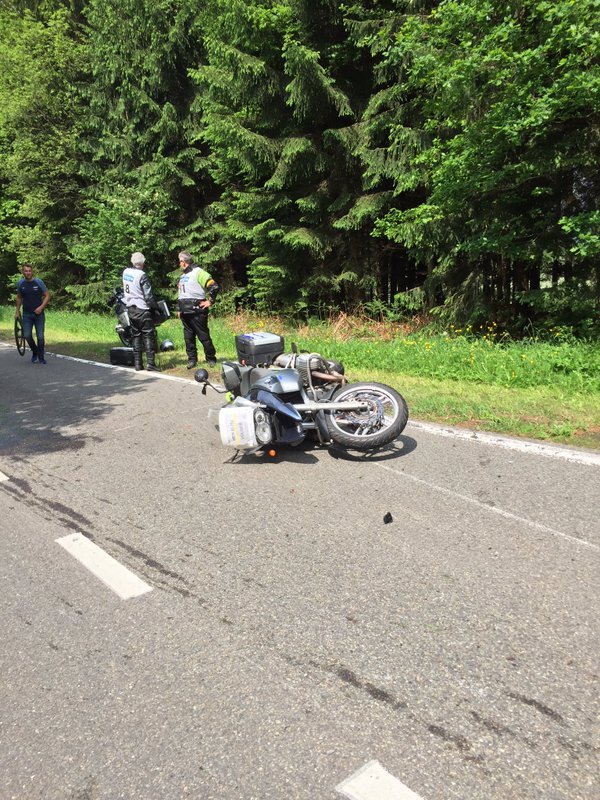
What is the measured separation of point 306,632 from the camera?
289cm

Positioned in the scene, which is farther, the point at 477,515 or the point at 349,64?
the point at 349,64

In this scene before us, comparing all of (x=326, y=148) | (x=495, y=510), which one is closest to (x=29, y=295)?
(x=326, y=148)

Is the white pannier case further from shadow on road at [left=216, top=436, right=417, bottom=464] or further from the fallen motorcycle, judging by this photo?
shadow on road at [left=216, top=436, right=417, bottom=464]

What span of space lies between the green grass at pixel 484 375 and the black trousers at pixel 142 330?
567 millimetres

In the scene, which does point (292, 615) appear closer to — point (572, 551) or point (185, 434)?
point (572, 551)

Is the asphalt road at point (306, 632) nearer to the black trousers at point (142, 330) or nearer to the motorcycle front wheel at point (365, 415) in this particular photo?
the motorcycle front wheel at point (365, 415)

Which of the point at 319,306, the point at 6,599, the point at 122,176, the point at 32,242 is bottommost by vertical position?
the point at 6,599

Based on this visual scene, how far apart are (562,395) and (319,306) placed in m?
9.71

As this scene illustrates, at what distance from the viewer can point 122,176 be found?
899 inches

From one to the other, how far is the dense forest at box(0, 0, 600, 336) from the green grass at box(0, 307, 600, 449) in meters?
1.62

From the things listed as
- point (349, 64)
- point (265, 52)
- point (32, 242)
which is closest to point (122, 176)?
point (32, 242)

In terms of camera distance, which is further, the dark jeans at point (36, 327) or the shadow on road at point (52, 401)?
the dark jeans at point (36, 327)

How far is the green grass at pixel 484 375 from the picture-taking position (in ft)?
20.8

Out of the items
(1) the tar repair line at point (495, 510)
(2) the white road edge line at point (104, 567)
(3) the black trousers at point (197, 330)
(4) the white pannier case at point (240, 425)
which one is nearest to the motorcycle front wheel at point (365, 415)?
(1) the tar repair line at point (495, 510)
